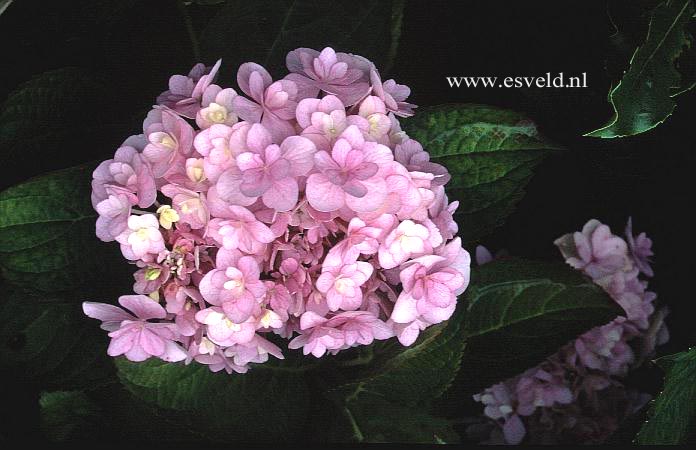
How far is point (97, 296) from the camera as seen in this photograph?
2.63 ft

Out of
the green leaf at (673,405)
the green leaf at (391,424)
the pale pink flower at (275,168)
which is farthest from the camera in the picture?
the green leaf at (391,424)

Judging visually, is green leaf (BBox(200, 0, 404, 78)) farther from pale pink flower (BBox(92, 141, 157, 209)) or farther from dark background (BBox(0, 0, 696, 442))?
pale pink flower (BBox(92, 141, 157, 209))

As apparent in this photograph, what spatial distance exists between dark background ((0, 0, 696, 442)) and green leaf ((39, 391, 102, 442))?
0.09ft

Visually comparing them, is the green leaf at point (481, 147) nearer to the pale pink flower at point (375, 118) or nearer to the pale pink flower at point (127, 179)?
the pale pink flower at point (375, 118)

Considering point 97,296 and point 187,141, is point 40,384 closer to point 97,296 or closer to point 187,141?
point 97,296

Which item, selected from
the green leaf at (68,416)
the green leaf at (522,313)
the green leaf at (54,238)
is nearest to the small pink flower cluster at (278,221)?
the green leaf at (54,238)

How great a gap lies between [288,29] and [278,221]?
0.30 meters

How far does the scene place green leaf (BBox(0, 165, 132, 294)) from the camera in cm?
75

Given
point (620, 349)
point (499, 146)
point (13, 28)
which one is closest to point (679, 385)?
point (620, 349)

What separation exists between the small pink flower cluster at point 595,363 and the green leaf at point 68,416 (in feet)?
1.50

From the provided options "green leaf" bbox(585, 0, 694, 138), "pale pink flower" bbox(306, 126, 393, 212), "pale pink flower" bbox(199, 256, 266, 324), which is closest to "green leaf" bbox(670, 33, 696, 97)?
"green leaf" bbox(585, 0, 694, 138)

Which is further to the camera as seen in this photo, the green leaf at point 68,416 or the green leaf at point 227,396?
the green leaf at point 68,416

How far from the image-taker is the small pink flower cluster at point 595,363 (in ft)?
3.03

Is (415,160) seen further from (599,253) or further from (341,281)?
(599,253)
